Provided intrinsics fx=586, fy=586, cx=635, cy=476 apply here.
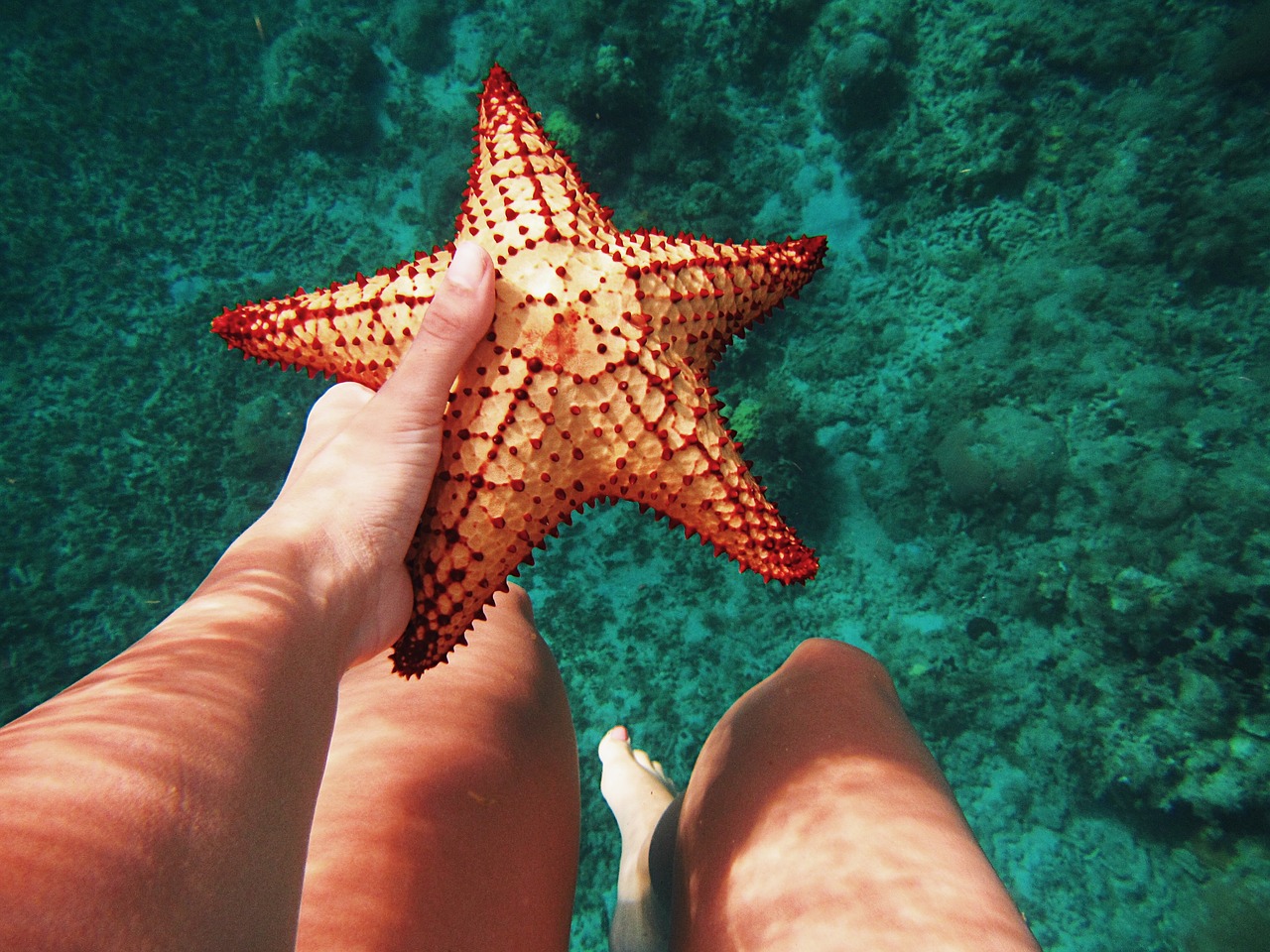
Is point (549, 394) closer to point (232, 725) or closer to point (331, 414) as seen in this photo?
point (331, 414)

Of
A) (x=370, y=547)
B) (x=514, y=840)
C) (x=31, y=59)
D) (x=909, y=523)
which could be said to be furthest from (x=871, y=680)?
(x=31, y=59)

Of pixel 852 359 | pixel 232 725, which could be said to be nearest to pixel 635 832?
pixel 232 725

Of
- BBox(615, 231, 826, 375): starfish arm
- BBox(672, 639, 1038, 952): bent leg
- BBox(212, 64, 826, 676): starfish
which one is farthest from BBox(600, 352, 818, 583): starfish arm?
BBox(672, 639, 1038, 952): bent leg

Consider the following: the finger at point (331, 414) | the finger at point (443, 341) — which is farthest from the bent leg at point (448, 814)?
the finger at point (443, 341)

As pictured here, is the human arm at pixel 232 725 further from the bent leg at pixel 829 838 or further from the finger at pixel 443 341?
the bent leg at pixel 829 838

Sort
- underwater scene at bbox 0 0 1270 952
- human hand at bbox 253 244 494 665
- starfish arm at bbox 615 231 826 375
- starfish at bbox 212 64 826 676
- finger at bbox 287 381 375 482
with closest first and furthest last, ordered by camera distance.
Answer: human hand at bbox 253 244 494 665, starfish at bbox 212 64 826 676, starfish arm at bbox 615 231 826 375, finger at bbox 287 381 375 482, underwater scene at bbox 0 0 1270 952

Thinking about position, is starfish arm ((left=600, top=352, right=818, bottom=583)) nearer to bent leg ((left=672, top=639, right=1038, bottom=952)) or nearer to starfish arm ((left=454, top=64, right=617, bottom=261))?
starfish arm ((left=454, top=64, right=617, bottom=261))
